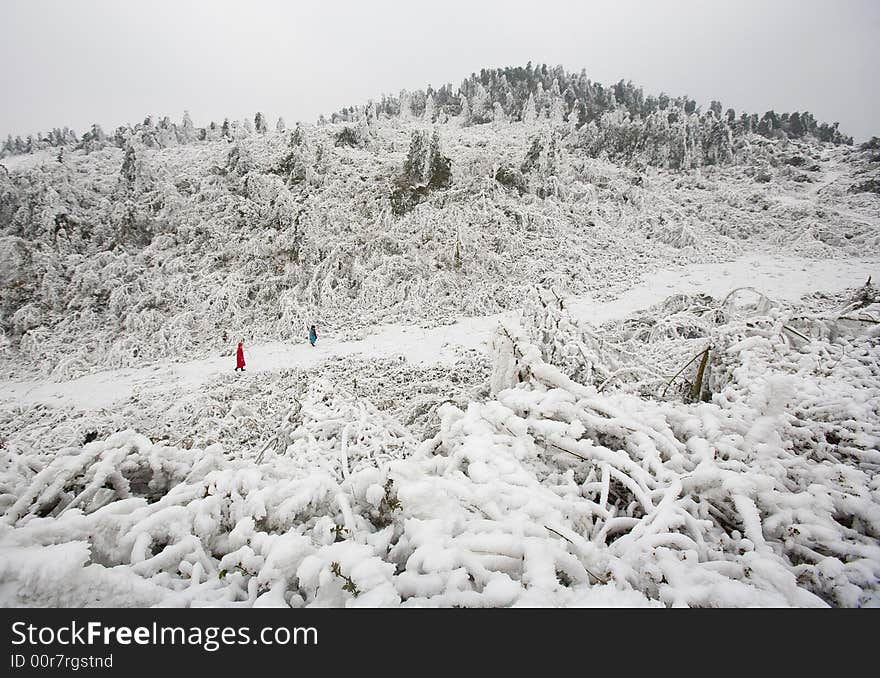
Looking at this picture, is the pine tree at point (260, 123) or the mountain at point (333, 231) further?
the pine tree at point (260, 123)

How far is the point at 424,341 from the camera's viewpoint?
1095 cm

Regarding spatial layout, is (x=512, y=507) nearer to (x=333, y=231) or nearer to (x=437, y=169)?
(x=333, y=231)

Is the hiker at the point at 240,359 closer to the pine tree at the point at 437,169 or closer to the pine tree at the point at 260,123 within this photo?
the pine tree at the point at 437,169

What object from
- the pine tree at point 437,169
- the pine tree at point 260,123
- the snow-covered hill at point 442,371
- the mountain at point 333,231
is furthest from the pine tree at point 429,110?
the pine tree at point 437,169

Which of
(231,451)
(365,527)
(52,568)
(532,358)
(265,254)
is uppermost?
(265,254)

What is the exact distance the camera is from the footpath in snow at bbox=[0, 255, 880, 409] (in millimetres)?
9562

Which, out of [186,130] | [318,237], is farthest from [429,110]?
[318,237]

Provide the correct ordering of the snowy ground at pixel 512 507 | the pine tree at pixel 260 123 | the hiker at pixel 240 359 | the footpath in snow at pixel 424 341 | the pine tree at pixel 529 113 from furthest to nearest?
1. the pine tree at pixel 529 113
2. the pine tree at pixel 260 123
3. the hiker at pixel 240 359
4. the footpath in snow at pixel 424 341
5. the snowy ground at pixel 512 507

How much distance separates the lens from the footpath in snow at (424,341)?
9562 millimetres

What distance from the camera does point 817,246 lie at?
16.0 meters

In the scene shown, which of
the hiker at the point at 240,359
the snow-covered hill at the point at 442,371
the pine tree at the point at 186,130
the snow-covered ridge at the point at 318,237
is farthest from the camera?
the pine tree at the point at 186,130
